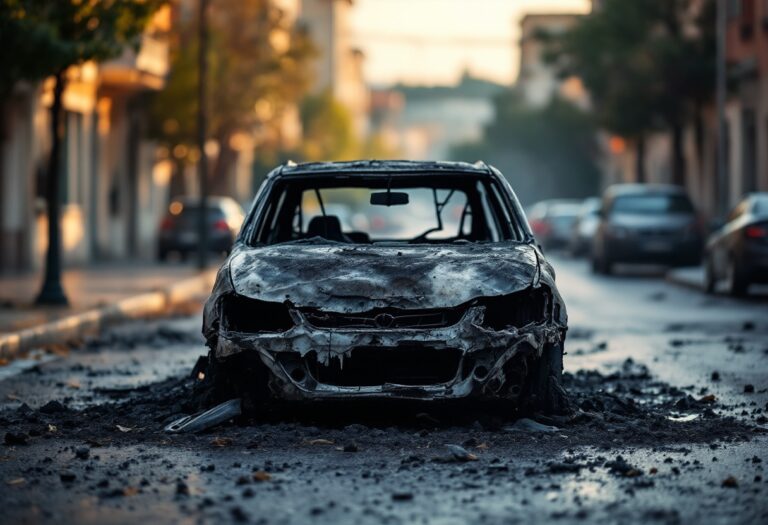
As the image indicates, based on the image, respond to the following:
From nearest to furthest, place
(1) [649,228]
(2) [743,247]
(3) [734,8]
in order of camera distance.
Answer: (2) [743,247] < (1) [649,228] < (3) [734,8]

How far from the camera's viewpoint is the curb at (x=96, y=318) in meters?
14.9

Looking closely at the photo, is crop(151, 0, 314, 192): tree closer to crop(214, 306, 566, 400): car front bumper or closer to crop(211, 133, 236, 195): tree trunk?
crop(211, 133, 236, 195): tree trunk

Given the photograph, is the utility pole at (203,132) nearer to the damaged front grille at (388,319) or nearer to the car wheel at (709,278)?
the car wheel at (709,278)

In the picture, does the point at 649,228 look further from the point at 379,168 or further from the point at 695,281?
the point at 379,168

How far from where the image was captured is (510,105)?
374ft

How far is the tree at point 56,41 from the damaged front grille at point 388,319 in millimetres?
10116

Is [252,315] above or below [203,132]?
below

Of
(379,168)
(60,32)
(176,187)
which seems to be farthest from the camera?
(176,187)

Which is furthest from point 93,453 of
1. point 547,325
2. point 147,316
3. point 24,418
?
point 147,316

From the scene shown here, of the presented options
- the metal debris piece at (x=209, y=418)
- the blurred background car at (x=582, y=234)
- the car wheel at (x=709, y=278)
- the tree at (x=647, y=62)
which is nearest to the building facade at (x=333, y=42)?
the tree at (x=647, y=62)

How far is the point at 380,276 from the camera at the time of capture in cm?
885

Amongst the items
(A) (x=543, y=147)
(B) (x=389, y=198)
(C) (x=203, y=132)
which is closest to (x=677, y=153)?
(C) (x=203, y=132)

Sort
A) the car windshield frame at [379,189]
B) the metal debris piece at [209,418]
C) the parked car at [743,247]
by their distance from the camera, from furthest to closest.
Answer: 1. the parked car at [743,247]
2. the car windshield frame at [379,189]
3. the metal debris piece at [209,418]

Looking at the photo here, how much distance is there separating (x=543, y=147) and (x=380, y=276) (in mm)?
83243
